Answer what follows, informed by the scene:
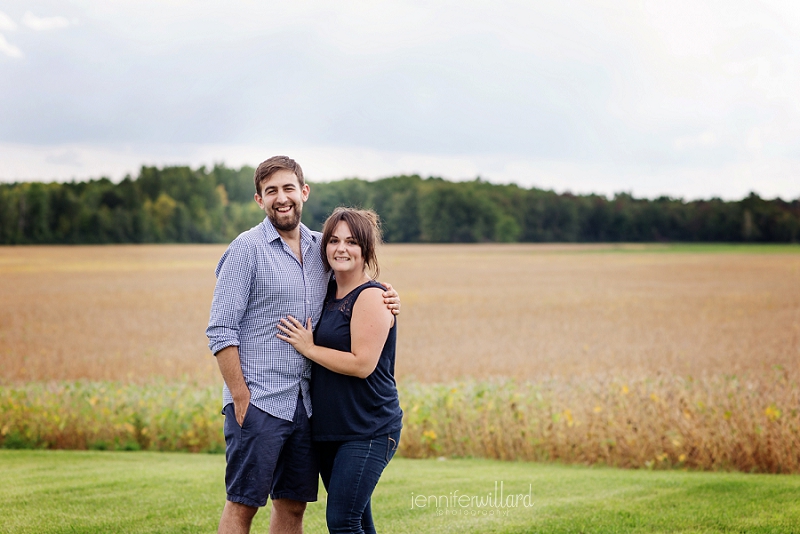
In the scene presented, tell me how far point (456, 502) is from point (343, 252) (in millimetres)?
2879

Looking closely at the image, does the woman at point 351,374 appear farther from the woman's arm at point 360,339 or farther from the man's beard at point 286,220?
the man's beard at point 286,220

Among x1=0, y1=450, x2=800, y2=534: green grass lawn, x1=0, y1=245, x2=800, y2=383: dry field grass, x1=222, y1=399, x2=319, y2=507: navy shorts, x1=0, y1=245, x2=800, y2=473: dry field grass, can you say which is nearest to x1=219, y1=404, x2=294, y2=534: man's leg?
x1=222, y1=399, x2=319, y2=507: navy shorts

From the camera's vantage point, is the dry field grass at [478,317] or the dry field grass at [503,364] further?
the dry field grass at [478,317]

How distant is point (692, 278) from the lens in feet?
127

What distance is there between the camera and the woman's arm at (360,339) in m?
3.28

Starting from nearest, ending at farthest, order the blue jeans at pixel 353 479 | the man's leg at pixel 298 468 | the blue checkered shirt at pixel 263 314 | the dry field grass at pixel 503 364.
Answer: the blue jeans at pixel 353 479 → the blue checkered shirt at pixel 263 314 → the man's leg at pixel 298 468 → the dry field grass at pixel 503 364

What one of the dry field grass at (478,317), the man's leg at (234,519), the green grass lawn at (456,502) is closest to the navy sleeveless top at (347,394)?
the man's leg at (234,519)

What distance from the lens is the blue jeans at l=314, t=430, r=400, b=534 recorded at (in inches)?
129

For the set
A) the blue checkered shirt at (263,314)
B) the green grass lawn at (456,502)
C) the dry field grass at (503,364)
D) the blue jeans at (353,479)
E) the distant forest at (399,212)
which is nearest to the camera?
the blue jeans at (353,479)

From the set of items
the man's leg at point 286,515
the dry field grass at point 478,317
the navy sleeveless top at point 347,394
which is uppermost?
the navy sleeveless top at point 347,394

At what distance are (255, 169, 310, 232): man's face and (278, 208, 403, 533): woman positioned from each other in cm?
21

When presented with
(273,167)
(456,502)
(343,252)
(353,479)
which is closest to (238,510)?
(353,479)

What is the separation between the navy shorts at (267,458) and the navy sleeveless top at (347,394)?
0.13 meters

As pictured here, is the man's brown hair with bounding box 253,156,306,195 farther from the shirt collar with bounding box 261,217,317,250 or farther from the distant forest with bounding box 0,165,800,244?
the distant forest with bounding box 0,165,800,244
